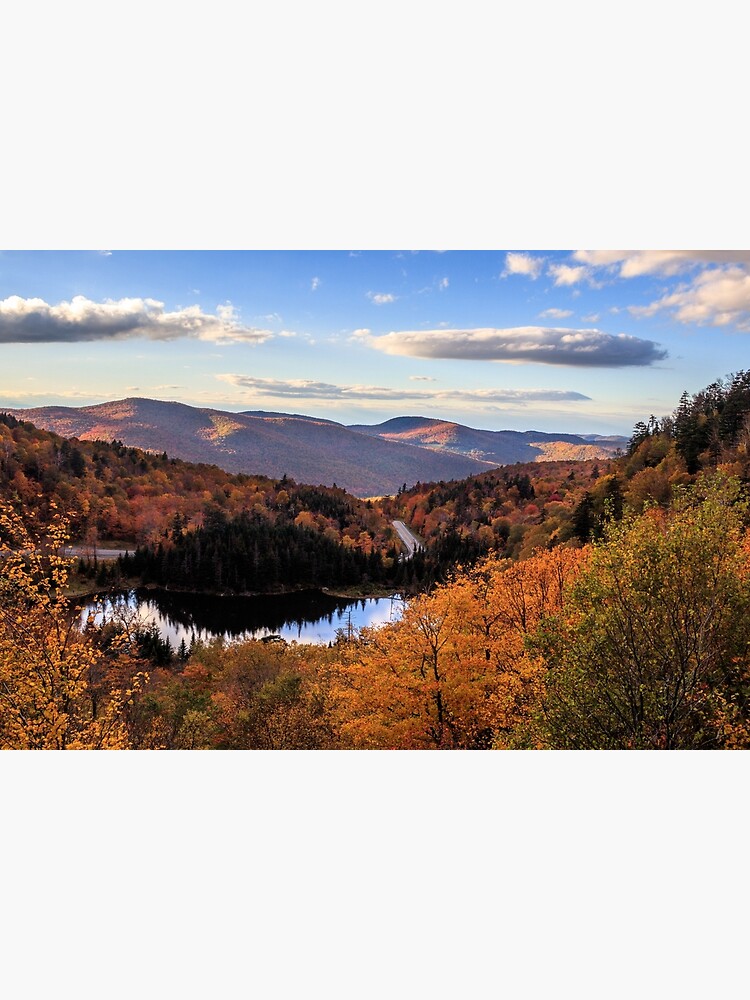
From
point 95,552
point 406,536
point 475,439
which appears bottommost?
point 95,552

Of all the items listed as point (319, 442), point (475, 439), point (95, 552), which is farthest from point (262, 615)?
point (475, 439)

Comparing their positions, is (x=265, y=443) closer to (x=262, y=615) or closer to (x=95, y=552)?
(x=262, y=615)

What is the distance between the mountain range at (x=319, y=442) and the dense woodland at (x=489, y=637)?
179mm

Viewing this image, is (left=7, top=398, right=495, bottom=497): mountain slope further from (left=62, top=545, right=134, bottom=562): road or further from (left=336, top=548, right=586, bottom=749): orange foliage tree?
(left=336, top=548, right=586, bottom=749): orange foliage tree

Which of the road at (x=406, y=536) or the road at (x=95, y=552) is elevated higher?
the road at (x=406, y=536)

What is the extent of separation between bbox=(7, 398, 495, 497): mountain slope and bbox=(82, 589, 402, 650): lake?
115 centimetres

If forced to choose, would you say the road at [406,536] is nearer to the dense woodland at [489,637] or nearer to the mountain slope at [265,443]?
the dense woodland at [489,637]

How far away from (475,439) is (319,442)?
5.15 ft

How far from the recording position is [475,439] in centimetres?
586

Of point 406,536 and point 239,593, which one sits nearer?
point 239,593

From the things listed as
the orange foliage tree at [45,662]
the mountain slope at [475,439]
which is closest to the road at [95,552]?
the orange foliage tree at [45,662]

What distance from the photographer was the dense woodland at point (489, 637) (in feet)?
14.2
